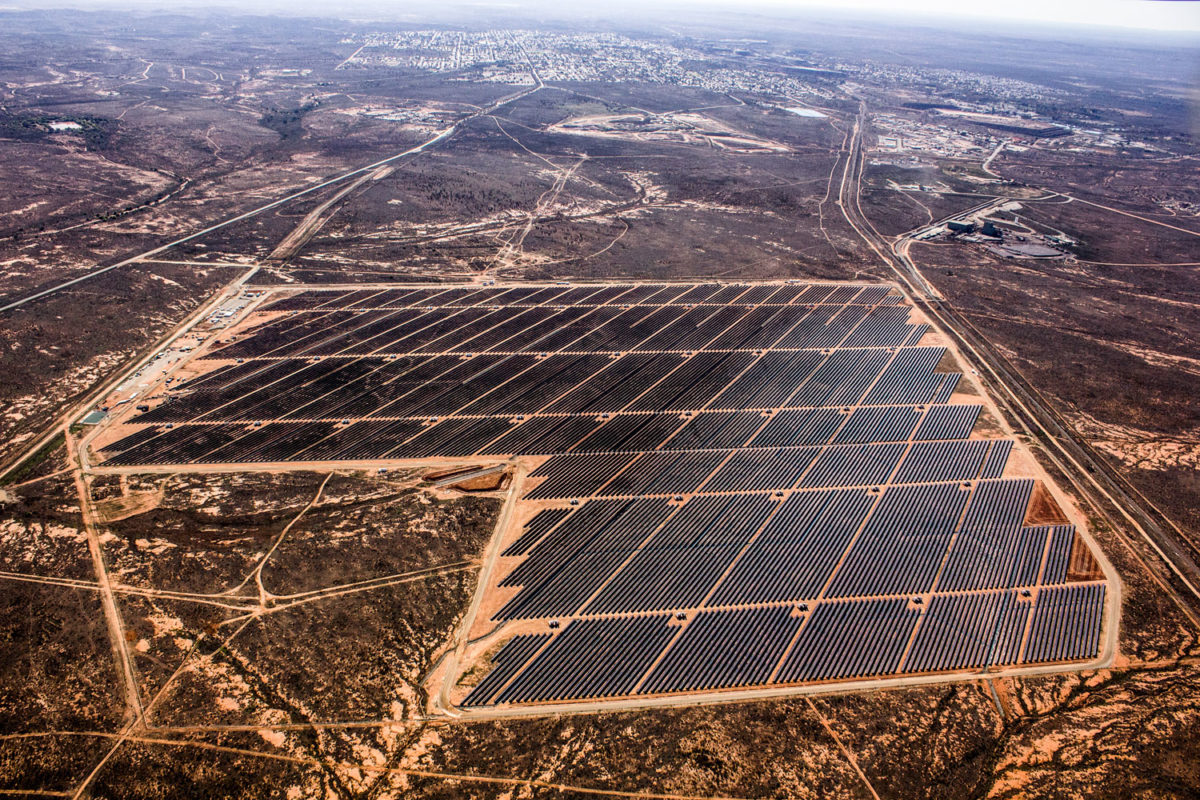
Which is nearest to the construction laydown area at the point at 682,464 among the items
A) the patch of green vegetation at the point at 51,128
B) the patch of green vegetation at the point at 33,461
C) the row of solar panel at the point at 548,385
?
the row of solar panel at the point at 548,385

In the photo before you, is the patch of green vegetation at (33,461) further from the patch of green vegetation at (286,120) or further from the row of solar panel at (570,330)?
the patch of green vegetation at (286,120)

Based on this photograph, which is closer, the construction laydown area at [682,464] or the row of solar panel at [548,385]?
the construction laydown area at [682,464]

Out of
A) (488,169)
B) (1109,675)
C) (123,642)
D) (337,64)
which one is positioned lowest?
(123,642)

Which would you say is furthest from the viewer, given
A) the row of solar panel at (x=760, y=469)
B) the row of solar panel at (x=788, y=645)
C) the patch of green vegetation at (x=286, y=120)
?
the patch of green vegetation at (x=286, y=120)

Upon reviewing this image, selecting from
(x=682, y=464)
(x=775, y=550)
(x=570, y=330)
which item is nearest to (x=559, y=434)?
(x=682, y=464)

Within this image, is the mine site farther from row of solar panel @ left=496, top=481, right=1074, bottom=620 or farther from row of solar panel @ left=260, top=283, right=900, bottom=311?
row of solar panel @ left=260, top=283, right=900, bottom=311

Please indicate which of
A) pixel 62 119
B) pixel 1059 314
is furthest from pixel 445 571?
pixel 62 119

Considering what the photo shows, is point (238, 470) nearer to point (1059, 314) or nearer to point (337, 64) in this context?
point (1059, 314)

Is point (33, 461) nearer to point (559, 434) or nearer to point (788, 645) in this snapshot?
point (559, 434)

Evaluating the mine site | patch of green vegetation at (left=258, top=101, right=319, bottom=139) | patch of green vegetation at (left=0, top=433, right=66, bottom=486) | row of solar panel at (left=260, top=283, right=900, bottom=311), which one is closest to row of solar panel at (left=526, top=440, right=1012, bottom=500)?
the mine site
